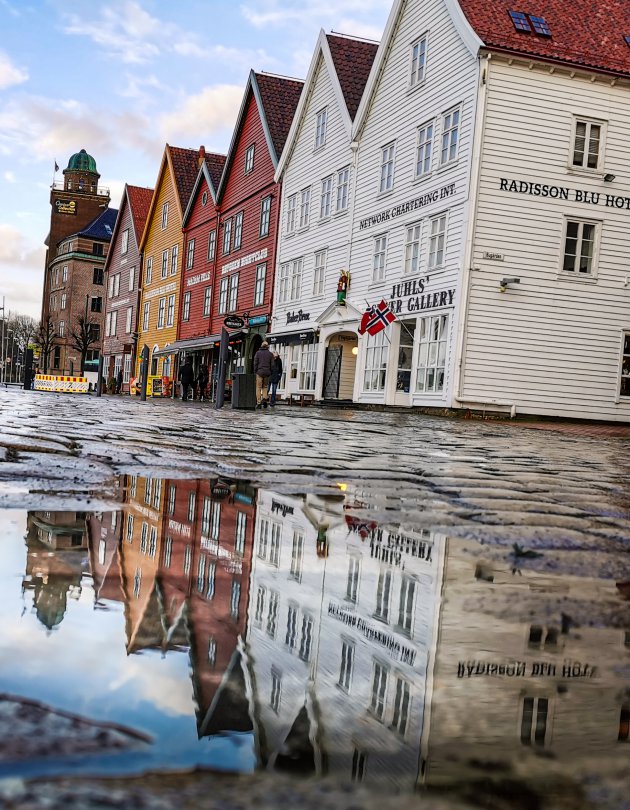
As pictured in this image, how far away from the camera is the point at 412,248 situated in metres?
25.4

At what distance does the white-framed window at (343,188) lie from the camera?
99.5ft

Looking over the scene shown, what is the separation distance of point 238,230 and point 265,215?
3.37 m

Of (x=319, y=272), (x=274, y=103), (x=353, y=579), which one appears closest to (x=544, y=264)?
(x=319, y=272)

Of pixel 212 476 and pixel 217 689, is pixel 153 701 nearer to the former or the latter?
pixel 217 689

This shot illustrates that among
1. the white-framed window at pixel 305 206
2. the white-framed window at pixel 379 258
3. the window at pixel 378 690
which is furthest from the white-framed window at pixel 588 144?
the window at pixel 378 690

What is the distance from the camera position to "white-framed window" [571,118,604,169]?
22.7 m

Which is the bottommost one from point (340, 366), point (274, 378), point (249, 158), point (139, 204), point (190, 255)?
point (274, 378)

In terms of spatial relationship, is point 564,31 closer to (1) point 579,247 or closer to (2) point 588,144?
(2) point 588,144

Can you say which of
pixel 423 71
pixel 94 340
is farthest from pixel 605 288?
pixel 94 340

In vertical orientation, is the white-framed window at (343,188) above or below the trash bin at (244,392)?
above

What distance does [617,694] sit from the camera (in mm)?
1507

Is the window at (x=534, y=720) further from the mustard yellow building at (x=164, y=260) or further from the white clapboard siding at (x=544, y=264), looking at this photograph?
the mustard yellow building at (x=164, y=260)

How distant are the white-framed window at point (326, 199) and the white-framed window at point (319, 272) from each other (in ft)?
4.46

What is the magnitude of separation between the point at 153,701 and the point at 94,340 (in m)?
94.8
